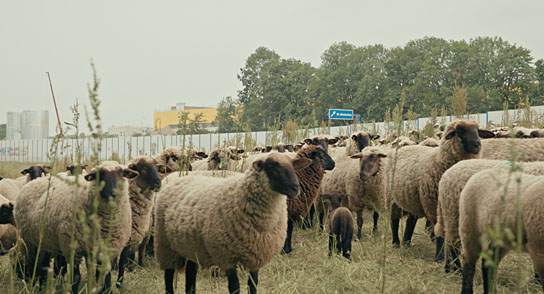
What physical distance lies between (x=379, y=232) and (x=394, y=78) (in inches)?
1607

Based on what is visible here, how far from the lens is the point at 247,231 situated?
11.4 ft

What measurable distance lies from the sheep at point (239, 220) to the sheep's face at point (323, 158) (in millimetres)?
2372

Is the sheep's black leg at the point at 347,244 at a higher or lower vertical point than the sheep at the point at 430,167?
lower

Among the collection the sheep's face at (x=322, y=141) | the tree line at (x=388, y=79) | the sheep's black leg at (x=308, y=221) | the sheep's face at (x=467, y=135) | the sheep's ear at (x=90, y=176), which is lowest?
the sheep's black leg at (x=308, y=221)

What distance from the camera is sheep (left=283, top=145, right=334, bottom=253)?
6.13 meters

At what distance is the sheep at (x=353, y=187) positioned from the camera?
6.90 metres

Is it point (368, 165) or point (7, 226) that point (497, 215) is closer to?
point (368, 165)

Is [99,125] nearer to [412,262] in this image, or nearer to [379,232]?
[412,262]

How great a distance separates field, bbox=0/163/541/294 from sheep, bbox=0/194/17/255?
0.99 feet

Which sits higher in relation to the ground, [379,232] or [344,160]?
[344,160]

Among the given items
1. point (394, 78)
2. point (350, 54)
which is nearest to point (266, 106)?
point (350, 54)

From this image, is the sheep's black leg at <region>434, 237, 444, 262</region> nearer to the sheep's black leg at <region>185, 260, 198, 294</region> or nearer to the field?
the field

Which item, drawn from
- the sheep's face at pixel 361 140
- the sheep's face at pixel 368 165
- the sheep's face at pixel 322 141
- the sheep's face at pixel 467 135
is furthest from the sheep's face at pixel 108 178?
the sheep's face at pixel 361 140

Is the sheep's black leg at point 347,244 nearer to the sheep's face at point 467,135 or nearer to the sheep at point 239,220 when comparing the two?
the sheep's face at point 467,135
